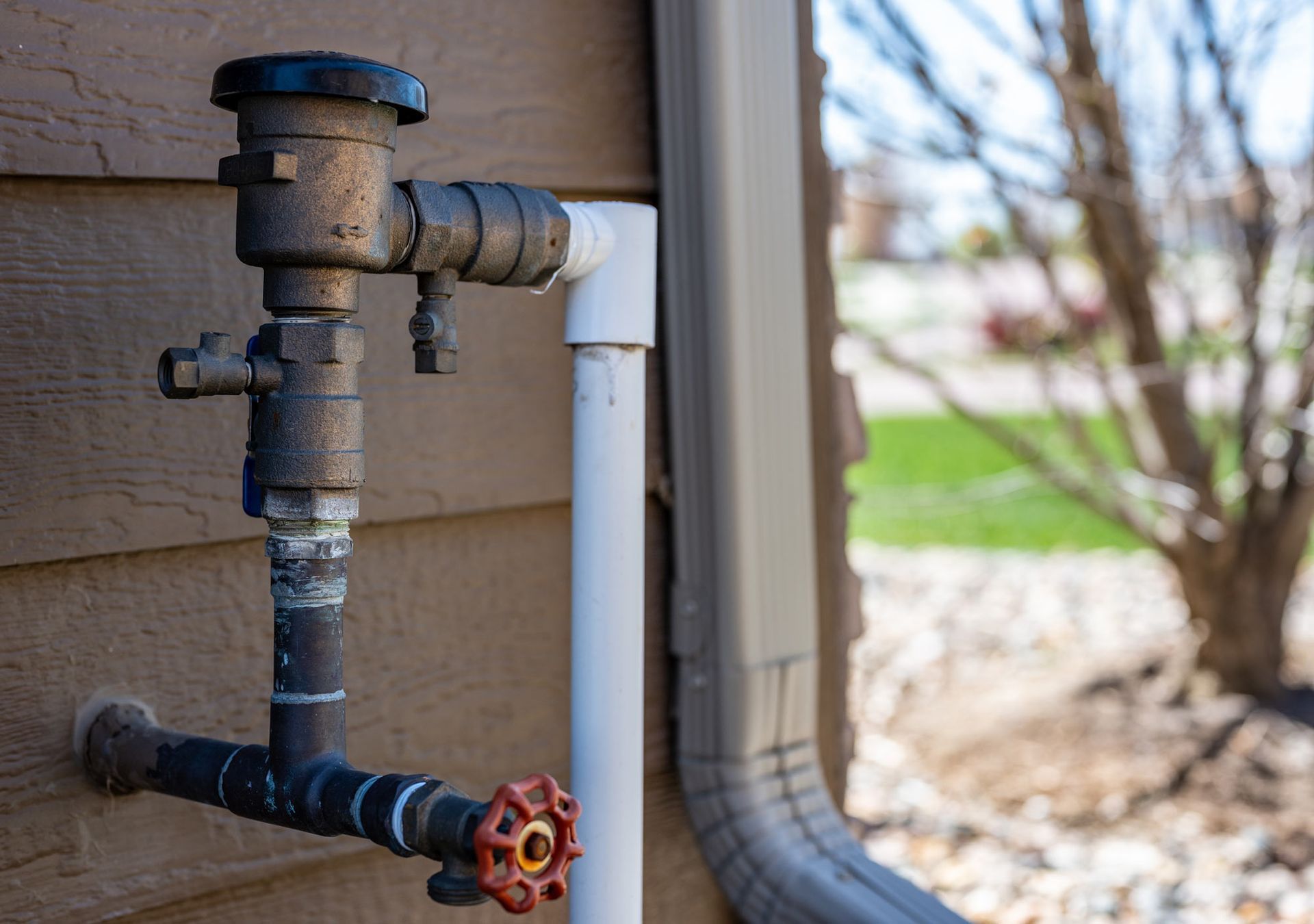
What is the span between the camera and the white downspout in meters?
1.10

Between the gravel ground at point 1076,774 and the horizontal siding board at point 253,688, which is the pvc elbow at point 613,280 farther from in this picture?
the gravel ground at point 1076,774

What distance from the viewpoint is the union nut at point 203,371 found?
0.81 metres

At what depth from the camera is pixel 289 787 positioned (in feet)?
2.73

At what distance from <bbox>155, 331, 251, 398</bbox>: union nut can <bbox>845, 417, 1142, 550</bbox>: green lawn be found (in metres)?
4.67

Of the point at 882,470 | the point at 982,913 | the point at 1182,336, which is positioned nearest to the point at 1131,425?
the point at 1182,336

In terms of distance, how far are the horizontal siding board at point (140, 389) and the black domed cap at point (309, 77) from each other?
0.23 metres

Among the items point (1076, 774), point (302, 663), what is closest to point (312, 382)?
point (302, 663)

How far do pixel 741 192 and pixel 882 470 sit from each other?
20.9 ft

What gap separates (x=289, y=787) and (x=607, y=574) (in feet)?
1.17

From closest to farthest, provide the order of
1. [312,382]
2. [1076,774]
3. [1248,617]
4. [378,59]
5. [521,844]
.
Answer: [521,844] → [312,382] → [378,59] → [1076,774] → [1248,617]

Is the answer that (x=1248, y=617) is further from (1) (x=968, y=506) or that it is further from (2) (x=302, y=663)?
(2) (x=302, y=663)

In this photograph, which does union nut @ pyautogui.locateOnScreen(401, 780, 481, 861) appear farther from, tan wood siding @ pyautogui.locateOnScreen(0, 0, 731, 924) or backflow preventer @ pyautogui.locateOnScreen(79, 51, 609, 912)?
tan wood siding @ pyautogui.locateOnScreen(0, 0, 731, 924)

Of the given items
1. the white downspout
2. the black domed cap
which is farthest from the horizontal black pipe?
the black domed cap

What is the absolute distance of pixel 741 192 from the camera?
131 centimetres
